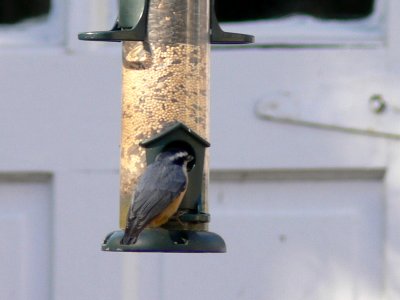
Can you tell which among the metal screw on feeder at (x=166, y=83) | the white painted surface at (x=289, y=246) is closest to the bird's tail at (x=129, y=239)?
the metal screw on feeder at (x=166, y=83)

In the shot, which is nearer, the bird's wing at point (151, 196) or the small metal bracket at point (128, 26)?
the bird's wing at point (151, 196)

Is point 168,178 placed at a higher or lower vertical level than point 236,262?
higher

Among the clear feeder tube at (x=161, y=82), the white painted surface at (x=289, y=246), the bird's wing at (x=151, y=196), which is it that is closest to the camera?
the bird's wing at (x=151, y=196)

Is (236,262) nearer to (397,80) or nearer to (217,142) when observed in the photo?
(217,142)

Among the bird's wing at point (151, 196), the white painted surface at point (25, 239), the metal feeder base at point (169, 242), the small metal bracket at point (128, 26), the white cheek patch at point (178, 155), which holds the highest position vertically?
the small metal bracket at point (128, 26)

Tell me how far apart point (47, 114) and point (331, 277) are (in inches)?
44.5

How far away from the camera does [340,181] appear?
6.05m

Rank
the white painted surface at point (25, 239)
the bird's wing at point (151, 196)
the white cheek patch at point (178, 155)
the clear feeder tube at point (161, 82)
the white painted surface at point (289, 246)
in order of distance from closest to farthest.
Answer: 1. the bird's wing at point (151, 196)
2. the white cheek patch at point (178, 155)
3. the clear feeder tube at point (161, 82)
4. the white painted surface at point (289, 246)
5. the white painted surface at point (25, 239)

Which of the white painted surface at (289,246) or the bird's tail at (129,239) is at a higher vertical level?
the bird's tail at (129,239)

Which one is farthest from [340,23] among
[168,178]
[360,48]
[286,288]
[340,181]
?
[168,178]

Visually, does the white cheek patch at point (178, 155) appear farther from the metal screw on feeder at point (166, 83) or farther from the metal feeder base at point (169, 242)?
the metal feeder base at point (169, 242)

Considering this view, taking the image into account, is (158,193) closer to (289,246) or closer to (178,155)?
(178,155)

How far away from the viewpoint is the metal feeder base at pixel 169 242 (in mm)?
4230

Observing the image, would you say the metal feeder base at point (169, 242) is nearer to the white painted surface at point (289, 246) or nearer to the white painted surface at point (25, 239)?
the white painted surface at point (289, 246)
